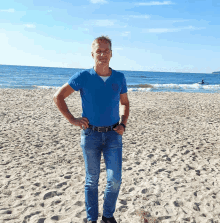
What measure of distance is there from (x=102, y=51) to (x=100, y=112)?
657 mm

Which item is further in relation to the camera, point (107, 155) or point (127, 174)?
point (127, 174)

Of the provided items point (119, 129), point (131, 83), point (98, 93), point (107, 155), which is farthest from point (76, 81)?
point (131, 83)

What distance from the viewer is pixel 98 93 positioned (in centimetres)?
243

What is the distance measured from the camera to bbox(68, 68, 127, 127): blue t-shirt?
2.42m

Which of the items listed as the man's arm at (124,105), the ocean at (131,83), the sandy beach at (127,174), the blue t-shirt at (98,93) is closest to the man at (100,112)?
the blue t-shirt at (98,93)

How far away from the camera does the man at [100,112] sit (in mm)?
2426

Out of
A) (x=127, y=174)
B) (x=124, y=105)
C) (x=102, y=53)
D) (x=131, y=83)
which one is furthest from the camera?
(x=131, y=83)

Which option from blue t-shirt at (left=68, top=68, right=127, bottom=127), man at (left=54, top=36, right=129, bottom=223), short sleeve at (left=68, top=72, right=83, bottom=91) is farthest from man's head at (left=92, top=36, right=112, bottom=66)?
short sleeve at (left=68, top=72, right=83, bottom=91)

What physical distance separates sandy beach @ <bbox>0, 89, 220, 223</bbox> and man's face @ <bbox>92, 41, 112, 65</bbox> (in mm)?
2282

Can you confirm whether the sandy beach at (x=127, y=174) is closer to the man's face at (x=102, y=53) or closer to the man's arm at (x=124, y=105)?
the man's arm at (x=124, y=105)

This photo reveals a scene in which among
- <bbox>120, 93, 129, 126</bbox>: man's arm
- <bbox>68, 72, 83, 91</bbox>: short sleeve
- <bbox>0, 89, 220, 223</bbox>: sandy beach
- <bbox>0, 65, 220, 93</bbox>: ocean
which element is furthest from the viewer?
<bbox>0, 65, 220, 93</bbox>: ocean

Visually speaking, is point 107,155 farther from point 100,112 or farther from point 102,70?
point 102,70

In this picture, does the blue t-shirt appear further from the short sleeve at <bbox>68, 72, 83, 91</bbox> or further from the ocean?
the ocean

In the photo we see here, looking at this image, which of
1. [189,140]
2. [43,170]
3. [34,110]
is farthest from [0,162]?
[34,110]
